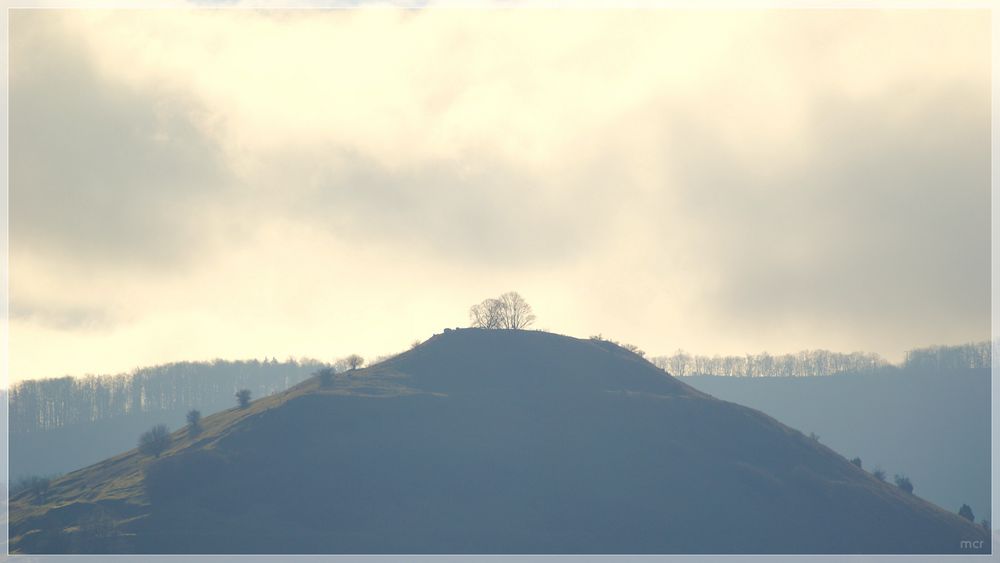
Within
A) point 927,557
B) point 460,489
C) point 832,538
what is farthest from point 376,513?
point 927,557

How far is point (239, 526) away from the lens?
7190 inches

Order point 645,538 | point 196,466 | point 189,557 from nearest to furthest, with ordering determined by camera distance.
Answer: point 189,557, point 645,538, point 196,466

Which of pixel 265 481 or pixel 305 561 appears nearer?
pixel 305 561

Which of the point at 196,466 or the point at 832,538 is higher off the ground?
the point at 196,466

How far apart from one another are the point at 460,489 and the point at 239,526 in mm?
40492

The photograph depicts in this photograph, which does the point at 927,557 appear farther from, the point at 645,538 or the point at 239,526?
the point at 239,526

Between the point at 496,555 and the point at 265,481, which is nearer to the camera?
the point at 496,555

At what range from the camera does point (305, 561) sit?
174500 mm

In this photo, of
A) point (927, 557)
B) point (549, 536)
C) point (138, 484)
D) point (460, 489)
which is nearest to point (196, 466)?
point (138, 484)

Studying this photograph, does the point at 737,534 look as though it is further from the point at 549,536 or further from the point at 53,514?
the point at 53,514

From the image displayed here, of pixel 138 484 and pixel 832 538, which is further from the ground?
pixel 138 484

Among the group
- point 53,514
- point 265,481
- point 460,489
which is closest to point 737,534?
point 460,489

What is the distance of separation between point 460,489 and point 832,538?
67.6 m

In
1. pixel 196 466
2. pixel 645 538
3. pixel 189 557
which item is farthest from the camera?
A: pixel 196 466
